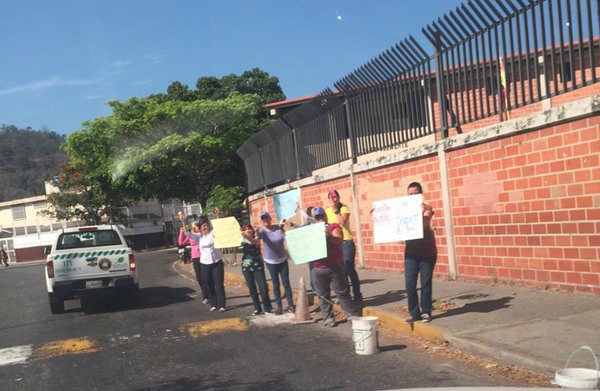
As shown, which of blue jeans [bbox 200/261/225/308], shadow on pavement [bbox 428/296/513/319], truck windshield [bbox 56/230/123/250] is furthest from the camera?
truck windshield [bbox 56/230/123/250]

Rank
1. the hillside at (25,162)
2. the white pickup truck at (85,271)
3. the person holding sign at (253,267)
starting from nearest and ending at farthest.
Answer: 1. the person holding sign at (253,267)
2. the white pickup truck at (85,271)
3. the hillside at (25,162)

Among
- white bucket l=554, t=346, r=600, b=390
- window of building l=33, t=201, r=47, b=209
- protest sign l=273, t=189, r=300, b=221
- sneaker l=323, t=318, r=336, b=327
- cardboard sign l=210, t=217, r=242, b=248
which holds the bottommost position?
sneaker l=323, t=318, r=336, b=327

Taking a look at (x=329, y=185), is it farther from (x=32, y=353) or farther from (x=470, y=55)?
(x=32, y=353)

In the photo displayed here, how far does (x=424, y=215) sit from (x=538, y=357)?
2180 mm

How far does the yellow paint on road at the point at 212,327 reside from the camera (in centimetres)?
827

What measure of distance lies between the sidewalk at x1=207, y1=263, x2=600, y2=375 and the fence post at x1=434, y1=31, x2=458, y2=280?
50cm

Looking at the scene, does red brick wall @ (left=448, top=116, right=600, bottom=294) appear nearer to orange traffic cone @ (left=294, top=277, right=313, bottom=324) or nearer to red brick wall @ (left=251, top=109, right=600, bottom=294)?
red brick wall @ (left=251, top=109, right=600, bottom=294)

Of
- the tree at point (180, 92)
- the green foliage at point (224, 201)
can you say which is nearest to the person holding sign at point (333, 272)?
the green foliage at point (224, 201)

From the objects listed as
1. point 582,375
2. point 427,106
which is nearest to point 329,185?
point 427,106

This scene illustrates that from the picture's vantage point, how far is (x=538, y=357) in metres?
5.06

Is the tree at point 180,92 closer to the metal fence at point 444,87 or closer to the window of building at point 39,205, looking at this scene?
the metal fence at point 444,87

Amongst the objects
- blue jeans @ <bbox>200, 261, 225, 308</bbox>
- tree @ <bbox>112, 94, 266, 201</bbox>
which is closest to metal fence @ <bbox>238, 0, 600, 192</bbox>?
blue jeans @ <bbox>200, 261, 225, 308</bbox>

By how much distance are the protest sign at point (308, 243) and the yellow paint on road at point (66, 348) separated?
296 cm

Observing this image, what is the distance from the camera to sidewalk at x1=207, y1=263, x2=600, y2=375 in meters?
5.23
